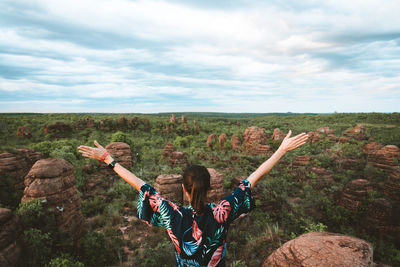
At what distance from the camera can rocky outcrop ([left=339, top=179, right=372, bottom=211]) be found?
368 inches

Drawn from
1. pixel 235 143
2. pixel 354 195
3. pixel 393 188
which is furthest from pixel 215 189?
pixel 235 143

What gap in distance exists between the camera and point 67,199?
19.4 feet

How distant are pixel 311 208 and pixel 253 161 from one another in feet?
32.6

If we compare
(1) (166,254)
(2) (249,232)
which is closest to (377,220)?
(2) (249,232)

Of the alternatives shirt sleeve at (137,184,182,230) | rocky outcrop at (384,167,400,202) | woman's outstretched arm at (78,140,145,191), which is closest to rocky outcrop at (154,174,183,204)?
woman's outstretched arm at (78,140,145,191)

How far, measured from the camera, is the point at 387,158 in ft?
50.1

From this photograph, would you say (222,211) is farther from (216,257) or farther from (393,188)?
(393,188)

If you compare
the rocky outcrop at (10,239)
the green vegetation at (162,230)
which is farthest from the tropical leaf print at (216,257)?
the rocky outcrop at (10,239)

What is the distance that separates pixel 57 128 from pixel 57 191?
123ft

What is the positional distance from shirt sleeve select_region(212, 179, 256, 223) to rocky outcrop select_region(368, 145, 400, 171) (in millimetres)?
19228

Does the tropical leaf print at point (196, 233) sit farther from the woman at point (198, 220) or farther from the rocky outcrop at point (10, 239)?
the rocky outcrop at point (10, 239)

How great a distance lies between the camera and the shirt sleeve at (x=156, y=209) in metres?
1.64

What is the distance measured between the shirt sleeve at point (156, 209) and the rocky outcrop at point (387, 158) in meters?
19.8

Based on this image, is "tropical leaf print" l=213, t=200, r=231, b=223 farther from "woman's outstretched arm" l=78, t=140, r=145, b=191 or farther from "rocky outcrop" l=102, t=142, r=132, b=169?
"rocky outcrop" l=102, t=142, r=132, b=169
